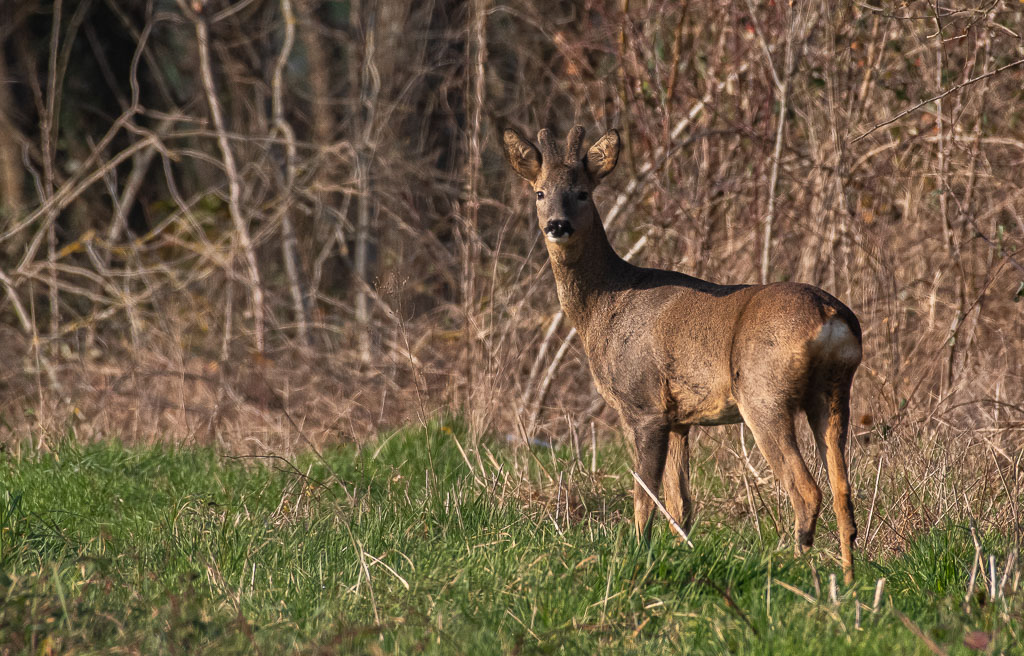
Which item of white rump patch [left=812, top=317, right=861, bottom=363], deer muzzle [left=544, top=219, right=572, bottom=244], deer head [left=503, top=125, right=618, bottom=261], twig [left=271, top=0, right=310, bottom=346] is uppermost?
deer head [left=503, top=125, right=618, bottom=261]

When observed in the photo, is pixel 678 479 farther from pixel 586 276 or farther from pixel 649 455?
pixel 586 276

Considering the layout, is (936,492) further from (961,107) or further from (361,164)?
(361,164)

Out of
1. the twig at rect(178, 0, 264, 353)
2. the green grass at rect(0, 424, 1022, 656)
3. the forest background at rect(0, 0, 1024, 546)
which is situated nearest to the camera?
the green grass at rect(0, 424, 1022, 656)

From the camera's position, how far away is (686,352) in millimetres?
4445

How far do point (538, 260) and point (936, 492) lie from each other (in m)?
4.63

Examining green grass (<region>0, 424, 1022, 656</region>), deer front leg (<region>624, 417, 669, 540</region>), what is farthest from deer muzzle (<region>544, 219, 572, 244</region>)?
green grass (<region>0, 424, 1022, 656</region>)

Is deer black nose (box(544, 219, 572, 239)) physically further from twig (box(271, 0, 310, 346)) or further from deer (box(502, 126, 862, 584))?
twig (box(271, 0, 310, 346))

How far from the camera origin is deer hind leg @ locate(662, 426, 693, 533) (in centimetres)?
482

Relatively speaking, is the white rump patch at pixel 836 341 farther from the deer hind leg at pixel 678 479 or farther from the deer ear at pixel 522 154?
the deer ear at pixel 522 154

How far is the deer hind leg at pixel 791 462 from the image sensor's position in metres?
4.06

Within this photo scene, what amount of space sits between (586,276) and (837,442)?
1.36m

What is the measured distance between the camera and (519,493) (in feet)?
16.8

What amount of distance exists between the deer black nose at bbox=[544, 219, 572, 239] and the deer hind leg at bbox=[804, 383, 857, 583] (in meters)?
1.20

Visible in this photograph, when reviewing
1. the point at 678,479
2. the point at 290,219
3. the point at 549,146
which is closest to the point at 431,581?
the point at 678,479
